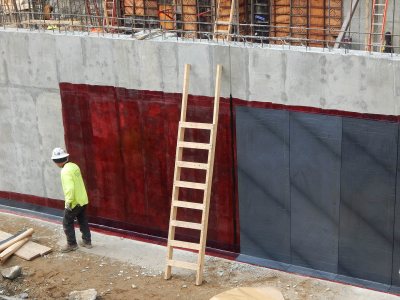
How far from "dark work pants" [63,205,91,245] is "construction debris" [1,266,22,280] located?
3.16ft

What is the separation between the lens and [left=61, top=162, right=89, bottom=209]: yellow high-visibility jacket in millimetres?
10398

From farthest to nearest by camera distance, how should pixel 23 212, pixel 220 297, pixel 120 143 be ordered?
pixel 23 212
pixel 120 143
pixel 220 297

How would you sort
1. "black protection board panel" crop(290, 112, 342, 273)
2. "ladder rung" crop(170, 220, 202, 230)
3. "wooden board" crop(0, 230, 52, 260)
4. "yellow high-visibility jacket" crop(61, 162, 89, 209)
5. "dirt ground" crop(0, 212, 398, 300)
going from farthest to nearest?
"wooden board" crop(0, 230, 52, 260)
"yellow high-visibility jacket" crop(61, 162, 89, 209)
"ladder rung" crop(170, 220, 202, 230)
"dirt ground" crop(0, 212, 398, 300)
"black protection board panel" crop(290, 112, 342, 273)

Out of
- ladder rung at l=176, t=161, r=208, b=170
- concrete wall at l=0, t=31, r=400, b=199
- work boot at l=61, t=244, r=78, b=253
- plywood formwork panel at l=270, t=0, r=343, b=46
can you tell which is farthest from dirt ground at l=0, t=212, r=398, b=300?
plywood formwork panel at l=270, t=0, r=343, b=46

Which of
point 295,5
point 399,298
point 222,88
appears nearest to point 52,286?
point 222,88

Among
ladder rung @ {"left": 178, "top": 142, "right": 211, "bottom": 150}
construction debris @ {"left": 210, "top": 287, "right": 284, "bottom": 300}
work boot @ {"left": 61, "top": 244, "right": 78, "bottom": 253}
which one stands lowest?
work boot @ {"left": 61, "top": 244, "right": 78, "bottom": 253}

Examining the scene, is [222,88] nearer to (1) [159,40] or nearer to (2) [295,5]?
(1) [159,40]

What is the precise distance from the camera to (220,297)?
8.27 meters

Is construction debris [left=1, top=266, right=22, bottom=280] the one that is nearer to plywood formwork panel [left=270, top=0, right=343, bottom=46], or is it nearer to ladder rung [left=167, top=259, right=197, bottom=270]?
ladder rung [left=167, top=259, right=197, bottom=270]

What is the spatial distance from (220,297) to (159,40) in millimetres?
4072

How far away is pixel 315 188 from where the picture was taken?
946 centimetres

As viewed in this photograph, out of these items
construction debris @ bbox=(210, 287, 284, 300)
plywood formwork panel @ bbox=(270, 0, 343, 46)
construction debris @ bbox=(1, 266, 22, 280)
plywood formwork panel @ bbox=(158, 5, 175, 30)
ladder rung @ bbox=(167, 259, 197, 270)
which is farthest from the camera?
plywood formwork panel @ bbox=(158, 5, 175, 30)

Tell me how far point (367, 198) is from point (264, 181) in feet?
5.00

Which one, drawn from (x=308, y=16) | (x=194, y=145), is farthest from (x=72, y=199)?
(x=308, y=16)
